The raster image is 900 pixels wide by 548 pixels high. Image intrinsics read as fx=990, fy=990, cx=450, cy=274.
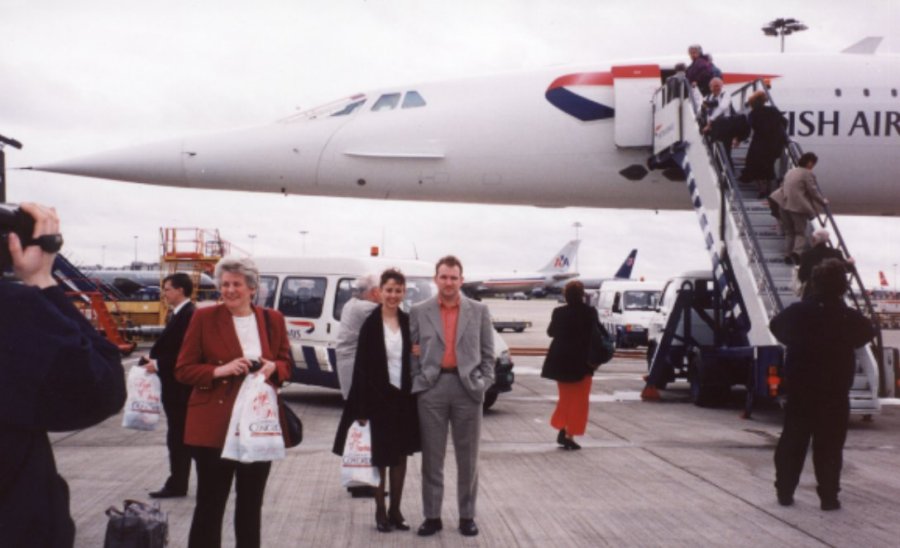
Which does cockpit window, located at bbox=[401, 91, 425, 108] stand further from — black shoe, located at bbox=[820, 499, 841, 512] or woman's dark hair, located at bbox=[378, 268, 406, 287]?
black shoe, located at bbox=[820, 499, 841, 512]

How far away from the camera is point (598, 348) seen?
947cm

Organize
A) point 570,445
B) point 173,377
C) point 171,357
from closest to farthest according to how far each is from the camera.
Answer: point 171,357
point 173,377
point 570,445

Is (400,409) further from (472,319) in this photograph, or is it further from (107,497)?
(107,497)

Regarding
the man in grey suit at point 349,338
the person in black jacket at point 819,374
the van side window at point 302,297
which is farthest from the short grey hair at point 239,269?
the van side window at point 302,297

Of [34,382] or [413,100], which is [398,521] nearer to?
[34,382]

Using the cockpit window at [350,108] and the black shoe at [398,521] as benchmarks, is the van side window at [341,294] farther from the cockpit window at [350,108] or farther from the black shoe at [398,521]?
the black shoe at [398,521]

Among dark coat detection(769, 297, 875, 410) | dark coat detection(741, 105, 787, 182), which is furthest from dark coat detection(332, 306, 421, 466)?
dark coat detection(741, 105, 787, 182)

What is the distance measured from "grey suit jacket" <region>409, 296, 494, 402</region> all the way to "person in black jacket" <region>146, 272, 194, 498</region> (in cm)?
147

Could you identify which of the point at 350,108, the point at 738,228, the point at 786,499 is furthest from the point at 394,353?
the point at 350,108

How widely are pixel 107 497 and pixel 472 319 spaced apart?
2.87 meters

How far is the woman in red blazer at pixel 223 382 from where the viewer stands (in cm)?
464

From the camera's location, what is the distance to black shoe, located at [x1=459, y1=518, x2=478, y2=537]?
19.4ft

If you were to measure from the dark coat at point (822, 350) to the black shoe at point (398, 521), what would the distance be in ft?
9.35

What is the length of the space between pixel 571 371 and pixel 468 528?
3.60m
